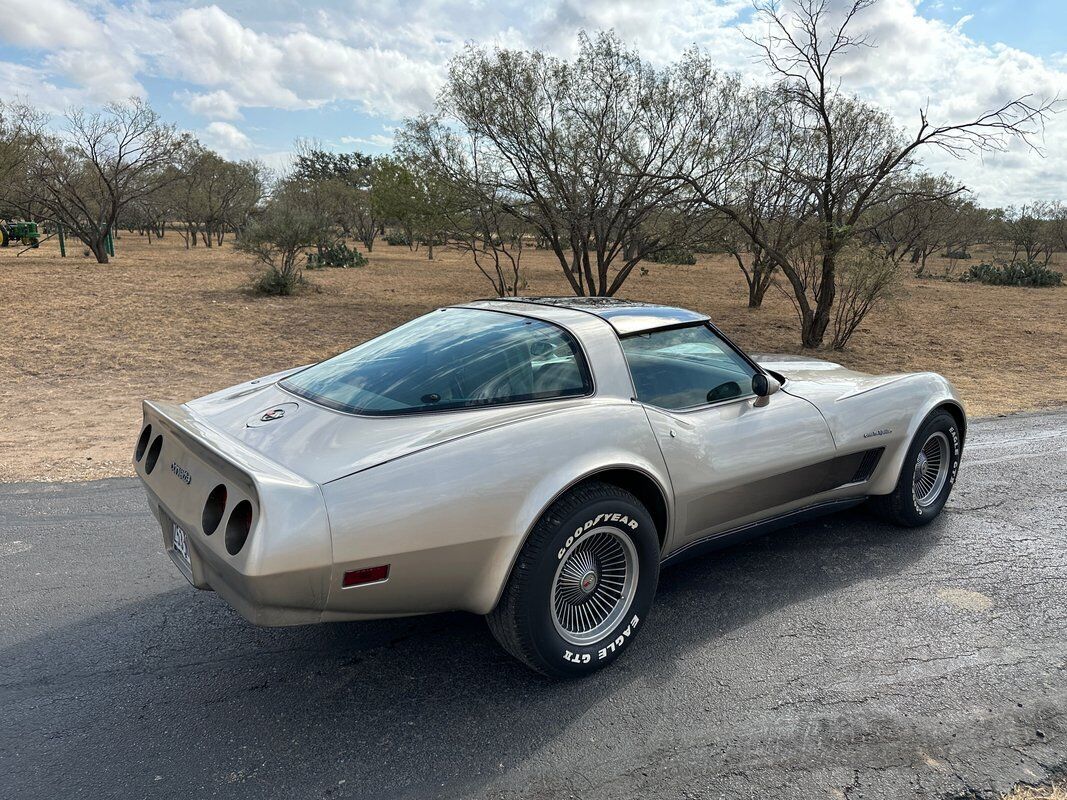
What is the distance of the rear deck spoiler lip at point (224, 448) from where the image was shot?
228cm

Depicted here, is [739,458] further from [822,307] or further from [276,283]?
[276,283]

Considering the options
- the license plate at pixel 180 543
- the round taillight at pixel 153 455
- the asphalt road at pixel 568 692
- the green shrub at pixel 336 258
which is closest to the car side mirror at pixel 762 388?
the asphalt road at pixel 568 692

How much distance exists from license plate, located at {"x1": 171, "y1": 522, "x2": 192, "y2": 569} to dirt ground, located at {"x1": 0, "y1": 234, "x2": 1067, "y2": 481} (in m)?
3.07

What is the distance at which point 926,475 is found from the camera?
14.4ft

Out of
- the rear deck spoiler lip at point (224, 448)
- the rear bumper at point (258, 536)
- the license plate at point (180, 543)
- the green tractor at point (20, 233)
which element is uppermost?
the green tractor at point (20, 233)

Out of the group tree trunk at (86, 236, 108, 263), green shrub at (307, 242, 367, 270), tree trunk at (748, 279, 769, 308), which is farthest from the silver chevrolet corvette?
tree trunk at (86, 236, 108, 263)

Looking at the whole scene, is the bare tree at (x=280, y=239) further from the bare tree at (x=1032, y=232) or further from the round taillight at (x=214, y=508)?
the bare tree at (x=1032, y=232)

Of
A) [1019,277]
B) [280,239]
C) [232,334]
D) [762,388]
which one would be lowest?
[232,334]

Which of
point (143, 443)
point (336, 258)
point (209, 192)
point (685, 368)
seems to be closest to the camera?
point (143, 443)

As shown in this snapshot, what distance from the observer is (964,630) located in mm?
3193

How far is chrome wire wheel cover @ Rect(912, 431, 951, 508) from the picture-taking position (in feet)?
14.0

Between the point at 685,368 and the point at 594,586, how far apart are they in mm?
1150

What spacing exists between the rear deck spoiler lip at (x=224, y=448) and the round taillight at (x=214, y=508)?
0.10 m

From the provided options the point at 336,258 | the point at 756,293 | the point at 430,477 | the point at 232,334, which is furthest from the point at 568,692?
the point at 336,258
